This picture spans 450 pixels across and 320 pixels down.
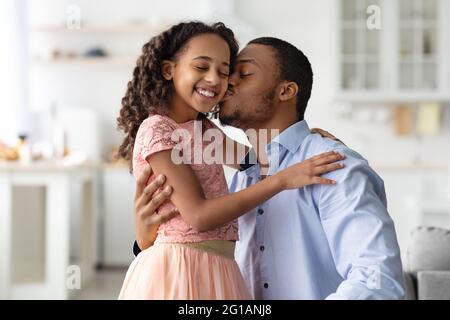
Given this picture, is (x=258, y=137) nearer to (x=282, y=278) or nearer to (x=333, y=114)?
(x=282, y=278)

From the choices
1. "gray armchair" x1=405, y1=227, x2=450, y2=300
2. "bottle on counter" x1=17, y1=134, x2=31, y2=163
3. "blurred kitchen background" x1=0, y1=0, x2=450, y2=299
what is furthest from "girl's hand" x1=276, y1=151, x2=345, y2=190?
"blurred kitchen background" x1=0, y1=0, x2=450, y2=299

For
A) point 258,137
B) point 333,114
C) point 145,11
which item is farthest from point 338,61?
point 258,137

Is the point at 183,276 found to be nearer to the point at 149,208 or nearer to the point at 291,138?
the point at 149,208

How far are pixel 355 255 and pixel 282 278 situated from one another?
0.10 m

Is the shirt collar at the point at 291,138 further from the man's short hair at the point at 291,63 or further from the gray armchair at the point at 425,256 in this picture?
the gray armchair at the point at 425,256

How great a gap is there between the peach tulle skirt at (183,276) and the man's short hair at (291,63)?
202 millimetres

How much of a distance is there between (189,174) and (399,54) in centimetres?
389

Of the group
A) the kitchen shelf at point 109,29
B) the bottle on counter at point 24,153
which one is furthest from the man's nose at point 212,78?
the kitchen shelf at point 109,29

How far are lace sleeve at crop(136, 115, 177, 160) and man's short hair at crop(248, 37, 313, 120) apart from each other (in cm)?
13

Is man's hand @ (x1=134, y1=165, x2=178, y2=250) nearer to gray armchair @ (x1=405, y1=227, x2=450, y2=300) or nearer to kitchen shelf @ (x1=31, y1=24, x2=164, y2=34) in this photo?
gray armchair @ (x1=405, y1=227, x2=450, y2=300)

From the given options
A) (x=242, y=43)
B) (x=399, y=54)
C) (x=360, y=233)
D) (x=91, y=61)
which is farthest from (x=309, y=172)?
(x=91, y=61)

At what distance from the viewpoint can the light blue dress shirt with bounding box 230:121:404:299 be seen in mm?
724

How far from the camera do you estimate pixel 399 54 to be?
175 inches

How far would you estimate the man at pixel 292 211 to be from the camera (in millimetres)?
762
